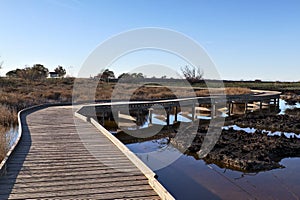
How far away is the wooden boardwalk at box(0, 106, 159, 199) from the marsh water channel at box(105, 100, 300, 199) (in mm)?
2041

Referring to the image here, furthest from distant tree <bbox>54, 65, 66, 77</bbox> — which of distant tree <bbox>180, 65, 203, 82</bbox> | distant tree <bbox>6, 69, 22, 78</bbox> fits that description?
distant tree <bbox>180, 65, 203, 82</bbox>

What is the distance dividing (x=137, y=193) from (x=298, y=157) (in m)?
7.87

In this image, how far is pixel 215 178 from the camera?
26.0 feet

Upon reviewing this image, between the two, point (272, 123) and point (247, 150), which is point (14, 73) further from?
point (247, 150)

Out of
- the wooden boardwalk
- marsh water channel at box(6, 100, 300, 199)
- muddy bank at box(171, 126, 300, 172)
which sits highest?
the wooden boardwalk

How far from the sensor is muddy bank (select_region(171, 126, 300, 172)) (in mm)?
8930

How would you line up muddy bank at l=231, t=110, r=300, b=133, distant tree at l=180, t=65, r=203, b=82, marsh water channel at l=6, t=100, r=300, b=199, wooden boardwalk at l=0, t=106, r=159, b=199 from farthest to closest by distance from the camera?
distant tree at l=180, t=65, r=203, b=82, muddy bank at l=231, t=110, r=300, b=133, marsh water channel at l=6, t=100, r=300, b=199, wooden boardwalk at l=0, t=106, r=159, b=199

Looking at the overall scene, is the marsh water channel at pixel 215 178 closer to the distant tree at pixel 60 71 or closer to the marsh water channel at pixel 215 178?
the marsh water channel at pixel 215 178

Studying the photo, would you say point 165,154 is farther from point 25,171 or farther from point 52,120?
point 25,171

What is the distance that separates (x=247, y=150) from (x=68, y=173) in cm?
734

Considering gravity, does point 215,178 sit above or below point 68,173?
below

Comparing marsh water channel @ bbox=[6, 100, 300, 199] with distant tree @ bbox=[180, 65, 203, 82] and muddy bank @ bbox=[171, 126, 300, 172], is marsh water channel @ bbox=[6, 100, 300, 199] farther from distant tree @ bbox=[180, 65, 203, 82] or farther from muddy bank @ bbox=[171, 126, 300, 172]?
distant tree @ bbox=[180, 65, 203, 82]

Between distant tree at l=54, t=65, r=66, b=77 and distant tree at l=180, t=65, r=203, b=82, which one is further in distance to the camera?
distant tree at l=54, t=65, r=66, b=77

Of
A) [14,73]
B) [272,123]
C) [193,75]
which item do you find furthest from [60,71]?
[272,123]
